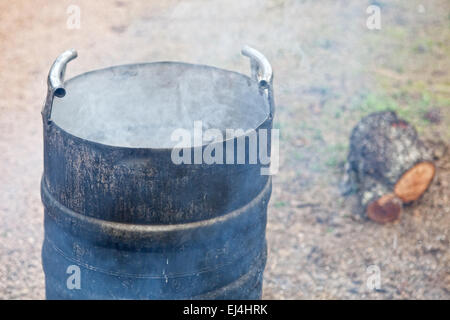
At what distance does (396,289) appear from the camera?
14.1 ft

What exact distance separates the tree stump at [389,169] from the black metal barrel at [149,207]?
88.4 inches

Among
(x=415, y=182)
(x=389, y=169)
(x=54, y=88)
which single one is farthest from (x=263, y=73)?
(x=415, y=182)

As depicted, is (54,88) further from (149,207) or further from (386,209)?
(386,209)

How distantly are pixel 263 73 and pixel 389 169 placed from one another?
2.59 m

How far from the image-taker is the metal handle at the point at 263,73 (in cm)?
272

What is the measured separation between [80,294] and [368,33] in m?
7.99

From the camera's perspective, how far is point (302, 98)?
23.3 feet

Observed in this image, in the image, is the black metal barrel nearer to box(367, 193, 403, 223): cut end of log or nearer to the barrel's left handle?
the barrel's left handle

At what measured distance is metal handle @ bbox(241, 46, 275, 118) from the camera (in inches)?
107

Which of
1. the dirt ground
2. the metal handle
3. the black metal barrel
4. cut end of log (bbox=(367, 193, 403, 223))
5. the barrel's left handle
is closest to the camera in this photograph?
the black metal barrel

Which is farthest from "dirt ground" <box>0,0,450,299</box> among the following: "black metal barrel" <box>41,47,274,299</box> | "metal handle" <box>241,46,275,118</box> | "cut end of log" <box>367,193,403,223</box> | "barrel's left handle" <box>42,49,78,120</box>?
"barrel's left handle" <box>42,49,78,120</box>

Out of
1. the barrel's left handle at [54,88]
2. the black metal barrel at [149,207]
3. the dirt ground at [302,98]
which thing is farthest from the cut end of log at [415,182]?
the barrel's left handle at [54,88]

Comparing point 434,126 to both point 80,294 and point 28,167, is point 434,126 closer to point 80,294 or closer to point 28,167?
point 28,167

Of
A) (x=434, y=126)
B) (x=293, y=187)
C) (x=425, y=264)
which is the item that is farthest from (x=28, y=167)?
(x=434, y=126)
